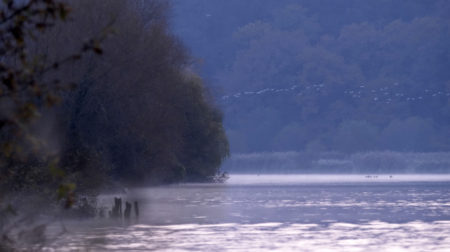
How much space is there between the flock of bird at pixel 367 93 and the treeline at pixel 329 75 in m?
0.12

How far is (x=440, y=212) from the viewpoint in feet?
100

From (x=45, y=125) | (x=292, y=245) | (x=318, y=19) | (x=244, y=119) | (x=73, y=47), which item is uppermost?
(x=318, y=19)

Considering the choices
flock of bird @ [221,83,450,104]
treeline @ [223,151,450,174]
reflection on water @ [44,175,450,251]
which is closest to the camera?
reflection on water @ [44,175,450,251]

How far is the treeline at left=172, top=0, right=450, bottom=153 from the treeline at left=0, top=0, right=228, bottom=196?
70.2 metres

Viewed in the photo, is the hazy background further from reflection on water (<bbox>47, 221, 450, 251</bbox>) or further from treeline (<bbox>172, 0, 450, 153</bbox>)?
reflection on water (<bbox>47, 221, 450, 251</bbox>)

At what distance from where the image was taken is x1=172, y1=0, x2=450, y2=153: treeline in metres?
114

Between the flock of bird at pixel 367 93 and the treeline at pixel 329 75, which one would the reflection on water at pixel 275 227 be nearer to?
the treeline at pixel 329 75

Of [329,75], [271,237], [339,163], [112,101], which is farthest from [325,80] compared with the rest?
[271,237]

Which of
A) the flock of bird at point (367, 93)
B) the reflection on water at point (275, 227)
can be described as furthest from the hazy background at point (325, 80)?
the reflection on water at point (275, 227)

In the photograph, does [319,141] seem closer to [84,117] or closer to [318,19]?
[318,19]

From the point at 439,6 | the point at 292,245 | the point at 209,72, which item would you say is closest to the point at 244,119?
the point at 209,72

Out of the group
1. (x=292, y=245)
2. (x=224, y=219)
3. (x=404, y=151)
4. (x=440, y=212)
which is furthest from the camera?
(x=404, y=151)

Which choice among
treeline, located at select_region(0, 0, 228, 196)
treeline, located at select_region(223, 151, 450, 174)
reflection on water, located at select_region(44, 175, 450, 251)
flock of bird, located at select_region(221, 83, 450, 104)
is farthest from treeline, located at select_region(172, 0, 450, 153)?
reflection on water, located at select_region(44, 175, 450, 251)

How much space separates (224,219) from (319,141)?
282 feet
